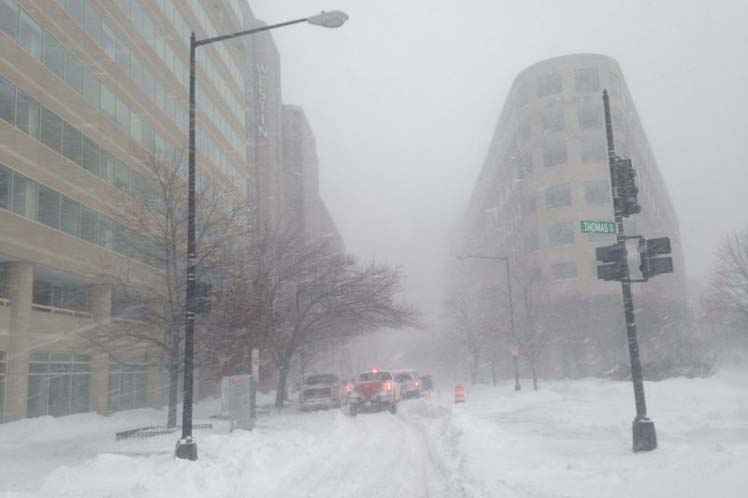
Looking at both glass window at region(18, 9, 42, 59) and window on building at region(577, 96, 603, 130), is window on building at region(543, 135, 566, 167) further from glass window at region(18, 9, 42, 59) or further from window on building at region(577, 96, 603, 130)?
glass window at region(18, 9, 42, 59)

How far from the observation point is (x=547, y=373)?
7288 cm

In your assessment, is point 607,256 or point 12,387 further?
point 12,387

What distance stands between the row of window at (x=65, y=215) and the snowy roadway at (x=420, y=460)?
785cm

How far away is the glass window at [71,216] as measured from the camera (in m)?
30.9

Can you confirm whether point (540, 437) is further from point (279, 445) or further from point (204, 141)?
point (204, 141)

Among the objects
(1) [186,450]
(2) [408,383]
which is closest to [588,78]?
(2) [408,383]

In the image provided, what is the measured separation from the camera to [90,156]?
32938mm

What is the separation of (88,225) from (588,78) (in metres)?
56.6

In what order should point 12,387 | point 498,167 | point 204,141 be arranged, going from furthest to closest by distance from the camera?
1. point 498,167
2. point 204,141
3. point 12,387

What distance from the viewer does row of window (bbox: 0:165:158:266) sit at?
27.0 m

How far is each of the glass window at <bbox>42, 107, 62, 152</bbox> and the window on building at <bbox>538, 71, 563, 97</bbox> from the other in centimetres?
5642

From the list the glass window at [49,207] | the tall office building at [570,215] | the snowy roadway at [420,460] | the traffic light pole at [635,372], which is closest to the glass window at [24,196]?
the glass window at [49,207]

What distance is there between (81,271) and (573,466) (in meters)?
Result: 25.2

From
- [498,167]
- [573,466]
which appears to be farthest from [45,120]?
[498,167]
